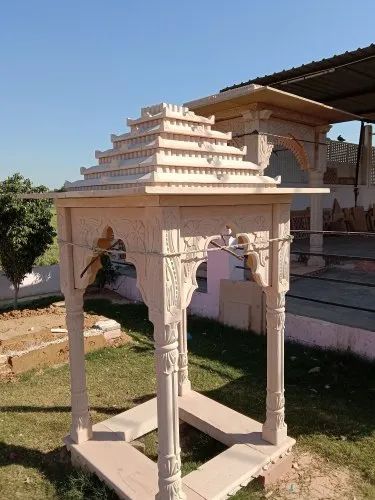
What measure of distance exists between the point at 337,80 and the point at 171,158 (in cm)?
977

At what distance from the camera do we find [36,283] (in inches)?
460

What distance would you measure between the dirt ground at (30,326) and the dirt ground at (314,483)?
15.7ft

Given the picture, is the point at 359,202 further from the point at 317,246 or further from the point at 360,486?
the point at 360,486

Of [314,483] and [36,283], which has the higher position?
[36,283]

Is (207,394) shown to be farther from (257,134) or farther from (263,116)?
(263,116)

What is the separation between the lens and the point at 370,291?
8.82m

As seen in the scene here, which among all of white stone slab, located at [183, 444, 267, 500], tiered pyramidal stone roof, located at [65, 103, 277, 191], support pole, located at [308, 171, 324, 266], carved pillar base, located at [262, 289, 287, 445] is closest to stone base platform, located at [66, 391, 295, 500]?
white stone slab, located at [183, 444, 267, 500]

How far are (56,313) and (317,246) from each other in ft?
24.9

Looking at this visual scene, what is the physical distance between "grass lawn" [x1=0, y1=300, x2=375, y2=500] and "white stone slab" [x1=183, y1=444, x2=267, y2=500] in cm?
14

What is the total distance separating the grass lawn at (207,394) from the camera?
13.2 feet

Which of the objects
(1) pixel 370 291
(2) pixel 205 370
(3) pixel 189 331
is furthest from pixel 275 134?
(2) pixel 205 370

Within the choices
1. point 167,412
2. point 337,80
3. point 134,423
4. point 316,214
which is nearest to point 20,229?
point 134,423

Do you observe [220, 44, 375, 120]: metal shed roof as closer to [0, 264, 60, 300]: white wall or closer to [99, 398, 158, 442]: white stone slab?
[0, 264, 60, 300]: white wall

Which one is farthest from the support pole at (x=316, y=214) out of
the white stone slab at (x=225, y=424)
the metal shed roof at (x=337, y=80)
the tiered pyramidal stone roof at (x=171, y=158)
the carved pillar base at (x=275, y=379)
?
the tiered pyramidal stone roof at (x=171, y=158)
